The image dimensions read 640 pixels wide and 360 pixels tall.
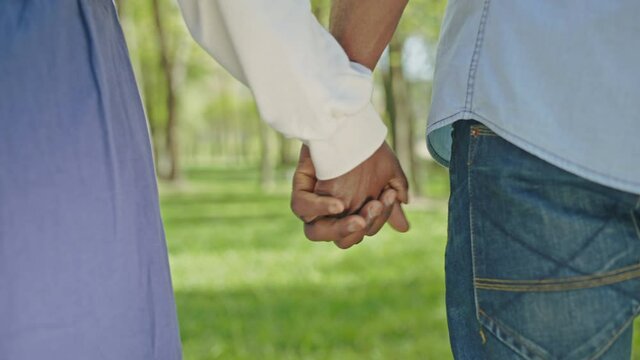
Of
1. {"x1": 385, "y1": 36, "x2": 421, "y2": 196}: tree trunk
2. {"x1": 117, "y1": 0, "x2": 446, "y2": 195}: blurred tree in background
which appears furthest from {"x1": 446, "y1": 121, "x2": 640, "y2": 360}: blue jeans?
{"x1": 385, "y1": 36, "x2": 421, "y2": 196}: tree trunk

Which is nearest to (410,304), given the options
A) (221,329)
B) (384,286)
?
(384,286)

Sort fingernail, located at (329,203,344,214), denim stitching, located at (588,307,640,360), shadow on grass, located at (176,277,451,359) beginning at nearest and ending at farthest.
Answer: denim stitching, located at (588,307,640,360), fingernail, located at (329,203,344,214), shadow on grass, located at (176,277,451,359)

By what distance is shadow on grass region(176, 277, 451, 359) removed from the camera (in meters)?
5.29

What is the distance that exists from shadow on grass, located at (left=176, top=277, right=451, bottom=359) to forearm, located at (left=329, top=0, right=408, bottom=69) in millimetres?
3511

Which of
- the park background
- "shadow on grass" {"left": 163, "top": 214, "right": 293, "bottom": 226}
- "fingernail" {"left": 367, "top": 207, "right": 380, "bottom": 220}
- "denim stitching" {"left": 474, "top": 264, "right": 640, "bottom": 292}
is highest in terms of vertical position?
"denim stitching" {"left": 474, "top": 264, "right": 640, "bottom": 292}

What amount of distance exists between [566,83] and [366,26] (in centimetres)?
43

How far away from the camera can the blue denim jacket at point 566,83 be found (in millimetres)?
1446

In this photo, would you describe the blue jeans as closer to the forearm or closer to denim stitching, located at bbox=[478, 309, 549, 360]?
denim stitching, located at bbox=[478, 309, 549, 360]

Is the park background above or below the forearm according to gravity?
below

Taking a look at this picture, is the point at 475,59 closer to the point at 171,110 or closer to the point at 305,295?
the point at 305,295

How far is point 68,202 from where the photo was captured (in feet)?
4.52

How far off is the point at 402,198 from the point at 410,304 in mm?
4821

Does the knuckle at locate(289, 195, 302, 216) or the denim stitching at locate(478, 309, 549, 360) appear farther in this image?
the knuckle at locate(289, 195, 302, 216)

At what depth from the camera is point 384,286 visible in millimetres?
7484
